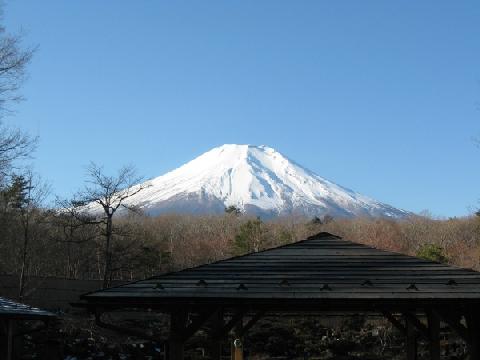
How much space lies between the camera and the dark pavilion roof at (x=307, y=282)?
8.77 meters

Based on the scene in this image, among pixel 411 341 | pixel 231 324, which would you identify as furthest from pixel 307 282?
pixel 411 341

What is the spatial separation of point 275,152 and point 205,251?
11690cm

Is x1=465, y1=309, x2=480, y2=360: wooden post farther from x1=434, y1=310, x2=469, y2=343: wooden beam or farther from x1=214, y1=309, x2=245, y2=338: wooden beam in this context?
x1=214, y1=309, x2=245, y2=338: wooden beam

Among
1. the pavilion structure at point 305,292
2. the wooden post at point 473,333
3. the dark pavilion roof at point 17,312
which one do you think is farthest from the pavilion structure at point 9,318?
the wooden post at point 473,333

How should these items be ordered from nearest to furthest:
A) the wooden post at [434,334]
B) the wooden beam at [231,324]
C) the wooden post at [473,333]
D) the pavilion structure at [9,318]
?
1. the wooden post at [473,333]
2. the wooden beam at [231,324]
3. the wooden post at [434,334]
4. the pavilion structure at [9,318]

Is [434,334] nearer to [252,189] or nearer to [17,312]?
[17,312]

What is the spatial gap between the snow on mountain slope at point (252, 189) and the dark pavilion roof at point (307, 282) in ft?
317

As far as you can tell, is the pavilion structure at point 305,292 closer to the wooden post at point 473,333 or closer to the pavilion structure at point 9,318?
the wooden post at point 473,333

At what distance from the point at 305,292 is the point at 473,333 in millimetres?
2306

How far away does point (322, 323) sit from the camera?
95.9ft

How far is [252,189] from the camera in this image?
13612cm

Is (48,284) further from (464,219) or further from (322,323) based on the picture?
(464,219)

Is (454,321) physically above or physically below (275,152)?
below

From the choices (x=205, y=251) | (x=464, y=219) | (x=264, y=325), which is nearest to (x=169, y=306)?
(x=264, y=325)
